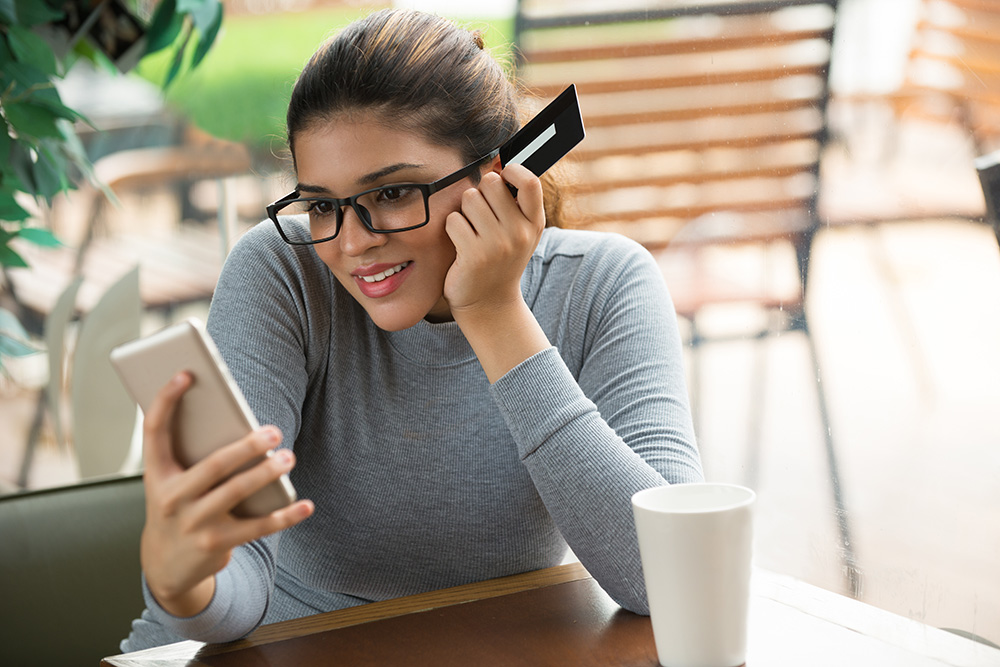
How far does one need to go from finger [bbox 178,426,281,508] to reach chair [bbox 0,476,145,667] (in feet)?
2.17

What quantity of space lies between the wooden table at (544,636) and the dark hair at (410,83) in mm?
515

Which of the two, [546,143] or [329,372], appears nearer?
[546,143]

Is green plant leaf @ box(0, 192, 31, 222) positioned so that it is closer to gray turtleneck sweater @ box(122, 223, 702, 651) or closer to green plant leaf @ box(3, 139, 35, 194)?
green plant leaf @ box(3, 139, 35, 194)

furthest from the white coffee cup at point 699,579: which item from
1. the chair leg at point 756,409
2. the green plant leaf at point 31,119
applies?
the green plant leaf at point 31,119

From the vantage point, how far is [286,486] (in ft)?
1.92

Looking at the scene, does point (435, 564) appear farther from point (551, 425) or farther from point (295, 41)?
point (295, 41)

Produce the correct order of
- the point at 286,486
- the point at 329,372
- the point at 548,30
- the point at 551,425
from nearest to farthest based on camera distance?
the point at 286,486 < the point at 551,425 < the point at 329,372 < the point at 548,30

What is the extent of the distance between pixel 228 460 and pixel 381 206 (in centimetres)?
45

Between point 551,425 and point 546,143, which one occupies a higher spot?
point 546,143

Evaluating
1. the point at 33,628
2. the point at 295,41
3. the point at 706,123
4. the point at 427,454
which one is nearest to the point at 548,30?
the point at 706,123

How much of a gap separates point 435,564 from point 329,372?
0.26 m

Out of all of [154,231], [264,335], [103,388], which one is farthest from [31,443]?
[264,335]

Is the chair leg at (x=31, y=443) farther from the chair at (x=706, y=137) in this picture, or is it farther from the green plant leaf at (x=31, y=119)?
the chair at (x=706, y=137)

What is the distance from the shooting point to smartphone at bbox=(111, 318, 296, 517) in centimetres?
56
